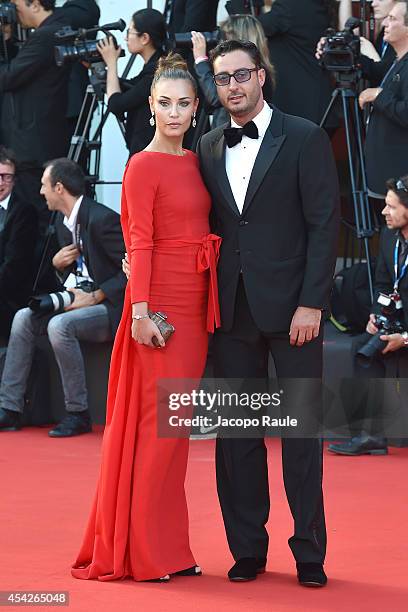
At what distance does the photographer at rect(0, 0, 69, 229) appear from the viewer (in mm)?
6934

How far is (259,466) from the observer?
365cm

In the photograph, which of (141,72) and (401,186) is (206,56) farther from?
(401,186)

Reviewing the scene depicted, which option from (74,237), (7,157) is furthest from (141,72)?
(74,237)

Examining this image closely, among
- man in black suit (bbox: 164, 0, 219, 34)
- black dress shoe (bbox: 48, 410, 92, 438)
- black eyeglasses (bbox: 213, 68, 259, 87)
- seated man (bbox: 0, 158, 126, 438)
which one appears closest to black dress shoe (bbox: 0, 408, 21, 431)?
seated man (bbox: 0, 158, 126, 438)

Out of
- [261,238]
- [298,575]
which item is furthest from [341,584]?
[261,238]

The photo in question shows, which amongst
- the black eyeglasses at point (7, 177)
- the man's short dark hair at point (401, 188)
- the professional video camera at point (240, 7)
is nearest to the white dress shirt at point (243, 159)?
the man's short dark hair at point (401, 188)

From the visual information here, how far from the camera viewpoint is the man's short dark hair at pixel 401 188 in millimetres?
5523

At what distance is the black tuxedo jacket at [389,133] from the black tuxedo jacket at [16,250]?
1.86 m

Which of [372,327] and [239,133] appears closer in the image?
[239,133]

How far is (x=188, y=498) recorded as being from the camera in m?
4.73

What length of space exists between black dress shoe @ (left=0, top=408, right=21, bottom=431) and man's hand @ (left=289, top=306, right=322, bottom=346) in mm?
3041

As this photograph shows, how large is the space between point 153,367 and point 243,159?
66 centimetres

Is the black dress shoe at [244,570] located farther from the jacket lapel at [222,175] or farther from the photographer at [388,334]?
the photographer at [388,334]

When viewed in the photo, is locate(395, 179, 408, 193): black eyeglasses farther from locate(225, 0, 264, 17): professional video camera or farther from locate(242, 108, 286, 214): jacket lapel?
locate(242, 108, 286, 214): jacket lapel
